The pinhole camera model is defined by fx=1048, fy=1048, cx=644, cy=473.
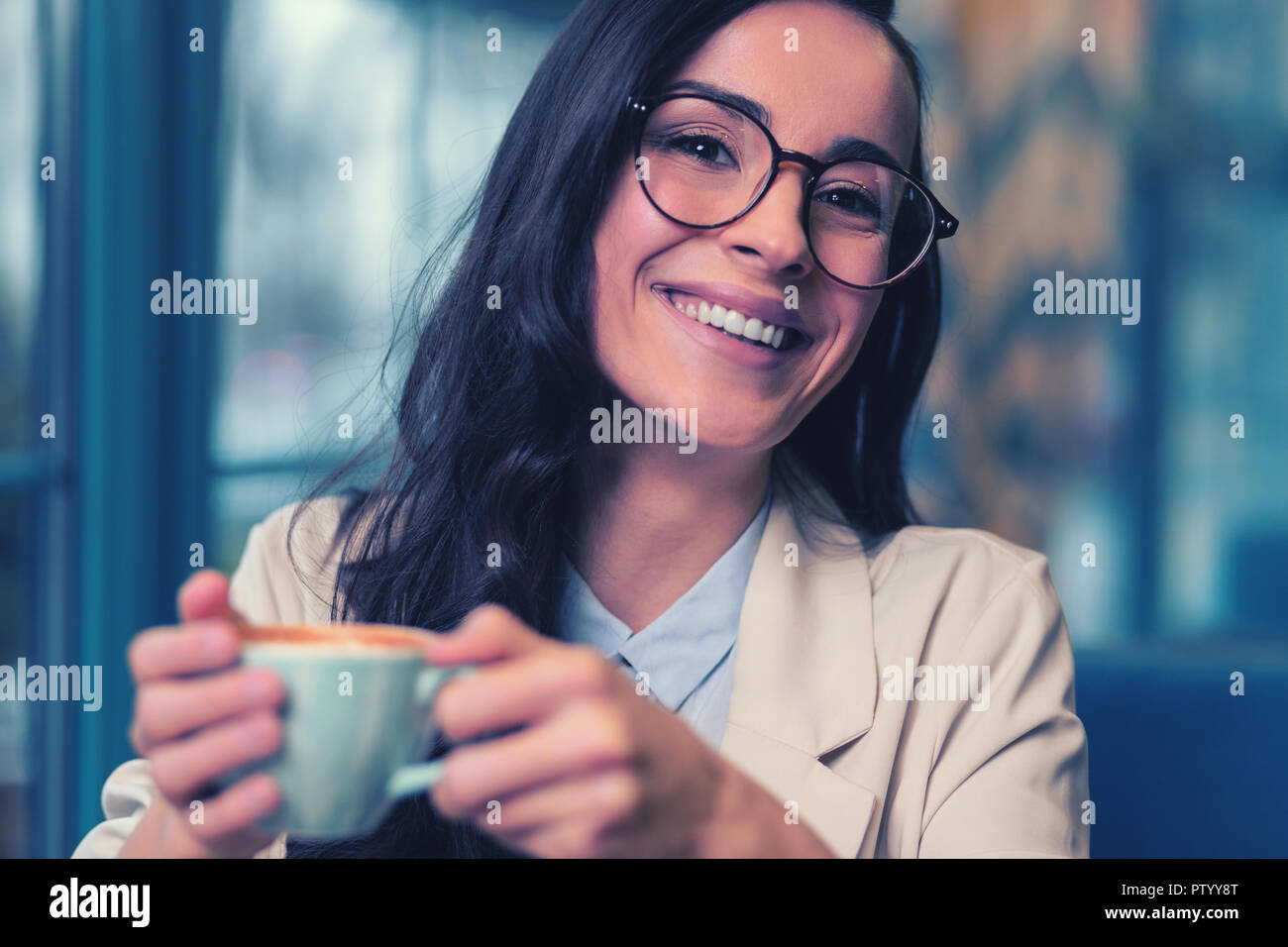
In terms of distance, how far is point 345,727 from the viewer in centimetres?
45

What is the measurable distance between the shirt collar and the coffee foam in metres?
0.56

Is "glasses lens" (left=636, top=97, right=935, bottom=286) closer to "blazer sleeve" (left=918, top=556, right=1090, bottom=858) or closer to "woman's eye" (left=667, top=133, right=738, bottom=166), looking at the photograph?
"woman's eye" (left=667, top=133, right=738, bottom=166)

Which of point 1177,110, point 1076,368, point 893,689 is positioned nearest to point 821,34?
point 893,689

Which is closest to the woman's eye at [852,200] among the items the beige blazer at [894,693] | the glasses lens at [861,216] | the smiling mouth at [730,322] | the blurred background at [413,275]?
the glasses lens at [861,216]

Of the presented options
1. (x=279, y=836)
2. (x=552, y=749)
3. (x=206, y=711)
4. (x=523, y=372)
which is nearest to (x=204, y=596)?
(x=206, y=711)

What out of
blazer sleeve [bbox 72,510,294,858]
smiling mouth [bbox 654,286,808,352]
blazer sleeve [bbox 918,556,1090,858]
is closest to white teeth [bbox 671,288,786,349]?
smiling mouth [bbox 654,286,808,352]

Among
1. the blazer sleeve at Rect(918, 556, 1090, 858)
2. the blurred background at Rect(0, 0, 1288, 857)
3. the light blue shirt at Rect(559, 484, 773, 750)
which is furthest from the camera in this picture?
the blurred background at Rect(0, 0, 1288, 857)

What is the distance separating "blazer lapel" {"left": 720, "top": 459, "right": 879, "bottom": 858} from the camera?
0.95 m

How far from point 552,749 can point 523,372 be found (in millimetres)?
663

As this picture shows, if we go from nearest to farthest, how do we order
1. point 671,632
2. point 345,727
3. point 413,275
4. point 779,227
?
point 345,727 → point 779,227 → point 671,632 → point 413,275

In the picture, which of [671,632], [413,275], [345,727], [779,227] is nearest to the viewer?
[345,727]

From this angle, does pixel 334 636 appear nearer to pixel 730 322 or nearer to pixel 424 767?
pixel 424 767

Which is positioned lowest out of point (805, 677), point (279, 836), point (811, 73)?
point (279, 836)

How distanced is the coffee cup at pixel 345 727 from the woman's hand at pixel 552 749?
1cm
